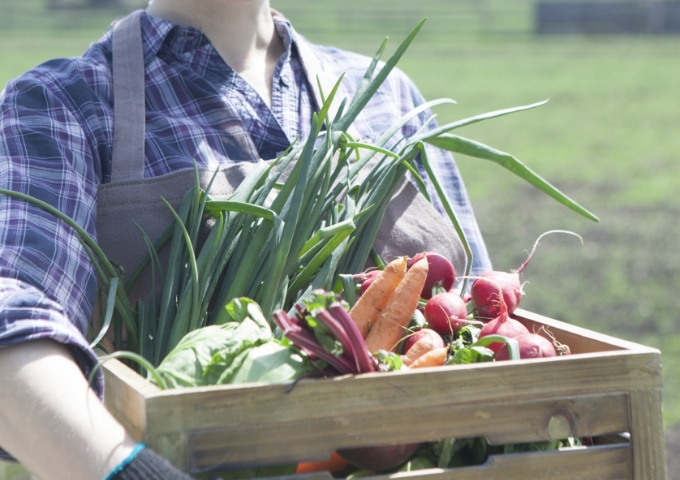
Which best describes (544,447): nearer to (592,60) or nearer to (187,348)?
(187,348)

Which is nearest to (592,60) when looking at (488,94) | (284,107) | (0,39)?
(488,94)

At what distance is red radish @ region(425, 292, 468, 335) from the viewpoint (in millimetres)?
1193

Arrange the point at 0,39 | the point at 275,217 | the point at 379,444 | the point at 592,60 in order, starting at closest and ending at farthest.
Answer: the point at 379,444 → the point at 275,217 → the point at 592,60 → the point at 0,39


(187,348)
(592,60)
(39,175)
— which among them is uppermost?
(39,175)

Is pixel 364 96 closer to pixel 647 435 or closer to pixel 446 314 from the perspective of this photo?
pixel 446 314

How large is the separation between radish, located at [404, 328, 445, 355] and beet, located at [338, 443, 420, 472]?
0.17 m

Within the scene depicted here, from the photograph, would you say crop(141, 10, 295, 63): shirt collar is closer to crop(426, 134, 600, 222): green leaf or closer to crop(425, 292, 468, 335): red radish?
crop(426, 134, 600, 222): green leaf

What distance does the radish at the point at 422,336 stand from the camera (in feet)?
3.75

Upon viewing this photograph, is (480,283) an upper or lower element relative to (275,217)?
lower

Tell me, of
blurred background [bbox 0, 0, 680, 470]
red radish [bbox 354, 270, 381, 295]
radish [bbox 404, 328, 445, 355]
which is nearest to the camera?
radish [bbox 404, 328, 445, 355]

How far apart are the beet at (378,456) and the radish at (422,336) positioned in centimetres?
17

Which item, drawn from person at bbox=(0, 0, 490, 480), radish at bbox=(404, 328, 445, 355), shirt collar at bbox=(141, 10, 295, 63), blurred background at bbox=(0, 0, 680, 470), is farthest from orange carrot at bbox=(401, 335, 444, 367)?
blurred background at bbox=(0, 0, 680, 470)

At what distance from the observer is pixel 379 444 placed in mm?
957

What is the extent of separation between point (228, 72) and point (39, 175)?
473mm
